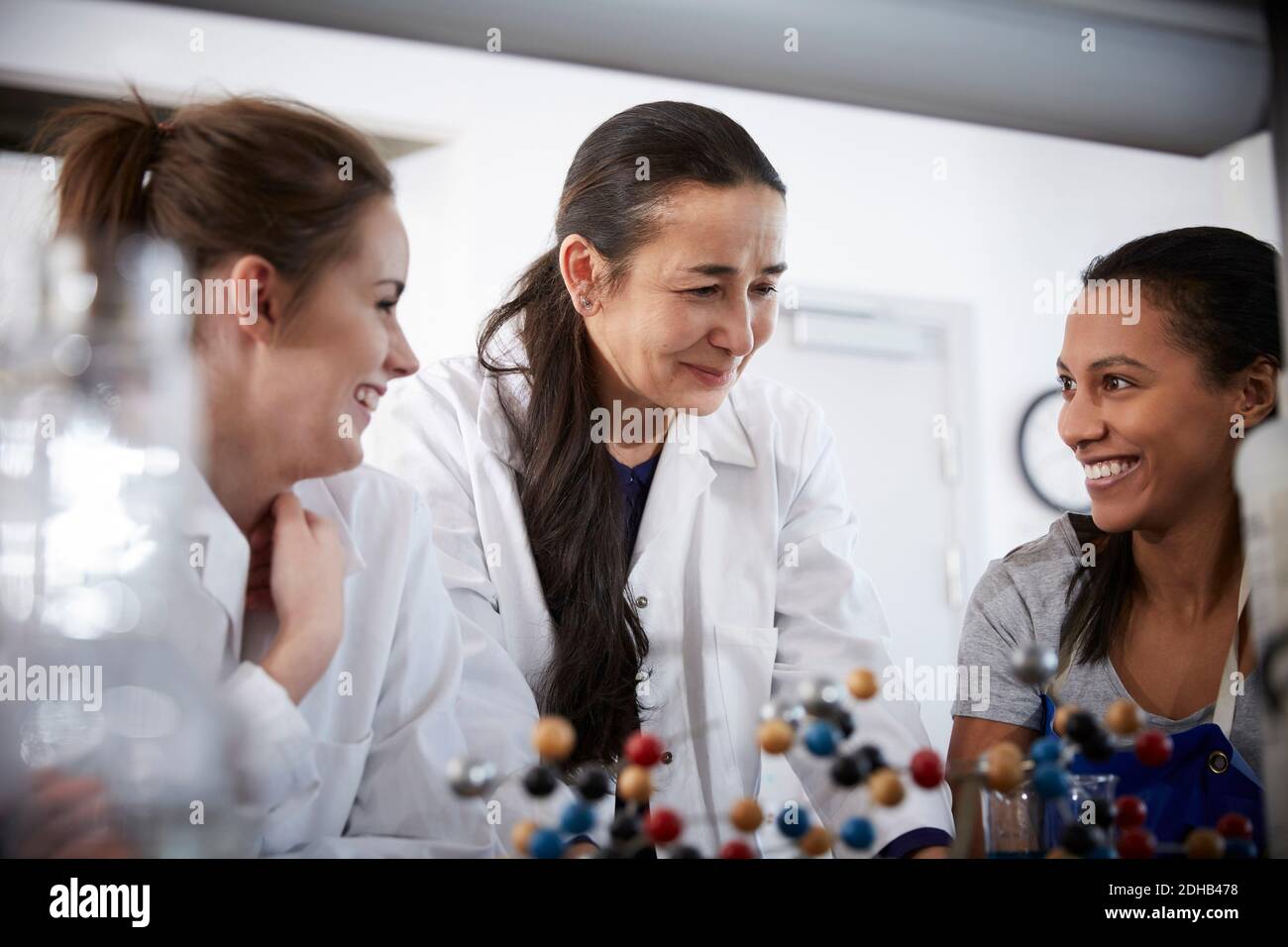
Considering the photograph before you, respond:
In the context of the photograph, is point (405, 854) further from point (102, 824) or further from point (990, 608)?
point (990, 608)

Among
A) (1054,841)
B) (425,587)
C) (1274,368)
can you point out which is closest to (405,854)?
(425,587)

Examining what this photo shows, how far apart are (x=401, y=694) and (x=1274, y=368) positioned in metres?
0.91

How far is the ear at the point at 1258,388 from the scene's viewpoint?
1289 millimetres

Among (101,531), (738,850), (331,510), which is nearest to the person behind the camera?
(738,850)

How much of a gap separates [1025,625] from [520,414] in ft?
1.88

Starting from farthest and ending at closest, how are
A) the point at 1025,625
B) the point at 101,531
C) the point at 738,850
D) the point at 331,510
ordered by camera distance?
the point at 1025,625 < the point at 331,510 < the point at 101,531 < the point at 738,850

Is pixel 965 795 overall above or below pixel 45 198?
below

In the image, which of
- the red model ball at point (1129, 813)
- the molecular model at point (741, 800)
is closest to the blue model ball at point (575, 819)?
the molecular model at point (741, 800)

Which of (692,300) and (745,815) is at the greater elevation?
(692,300)

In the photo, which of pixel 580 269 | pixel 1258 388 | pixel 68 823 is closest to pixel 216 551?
pixel 68 823

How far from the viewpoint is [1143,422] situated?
1.27m

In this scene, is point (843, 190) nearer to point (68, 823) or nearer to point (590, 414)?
point (590, 414)

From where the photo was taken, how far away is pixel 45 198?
3.80 feet

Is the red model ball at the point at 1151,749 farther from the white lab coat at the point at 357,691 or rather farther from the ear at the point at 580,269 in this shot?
the ear at the point at 580,269
